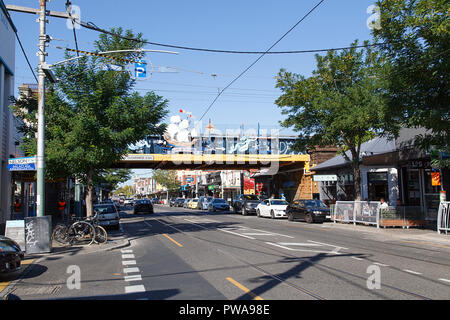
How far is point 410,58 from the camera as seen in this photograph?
15.1 m

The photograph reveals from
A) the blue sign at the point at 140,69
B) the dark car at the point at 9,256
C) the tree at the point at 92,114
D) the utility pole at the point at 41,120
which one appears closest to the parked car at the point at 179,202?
the tree at the point at 92,114

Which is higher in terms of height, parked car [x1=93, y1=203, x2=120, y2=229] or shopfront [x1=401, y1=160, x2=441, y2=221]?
shopfront [x1=401, y1=160, x2=441, y2=221]

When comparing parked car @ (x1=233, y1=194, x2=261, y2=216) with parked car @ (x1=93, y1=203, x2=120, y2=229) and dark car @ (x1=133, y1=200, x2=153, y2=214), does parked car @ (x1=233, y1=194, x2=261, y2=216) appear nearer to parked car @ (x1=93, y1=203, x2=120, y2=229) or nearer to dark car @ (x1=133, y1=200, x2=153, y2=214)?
dark car @ (x1=133, y1=200, x2=153, y2=214)

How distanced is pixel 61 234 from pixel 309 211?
1578 cm

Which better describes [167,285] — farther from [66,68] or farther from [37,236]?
[66,68]

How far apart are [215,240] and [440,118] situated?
30.0 feet

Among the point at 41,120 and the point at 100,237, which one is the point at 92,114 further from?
the point at 100,237

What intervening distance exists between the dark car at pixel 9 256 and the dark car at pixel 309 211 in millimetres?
19096

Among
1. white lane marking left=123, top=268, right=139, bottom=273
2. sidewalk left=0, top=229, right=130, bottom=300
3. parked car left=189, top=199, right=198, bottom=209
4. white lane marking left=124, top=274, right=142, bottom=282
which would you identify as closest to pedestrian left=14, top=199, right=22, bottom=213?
sidewalk left=0, top=229, right=130, bottom=300

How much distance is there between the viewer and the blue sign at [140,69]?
16.0 meters

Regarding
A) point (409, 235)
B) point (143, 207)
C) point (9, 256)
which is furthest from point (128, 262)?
point (143, 207)

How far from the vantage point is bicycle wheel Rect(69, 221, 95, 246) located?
14.4 meters

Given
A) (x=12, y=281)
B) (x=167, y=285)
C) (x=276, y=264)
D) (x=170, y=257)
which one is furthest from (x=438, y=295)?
(x=12, y=281)

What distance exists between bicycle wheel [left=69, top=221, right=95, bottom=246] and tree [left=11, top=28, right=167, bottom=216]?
2015 mm
